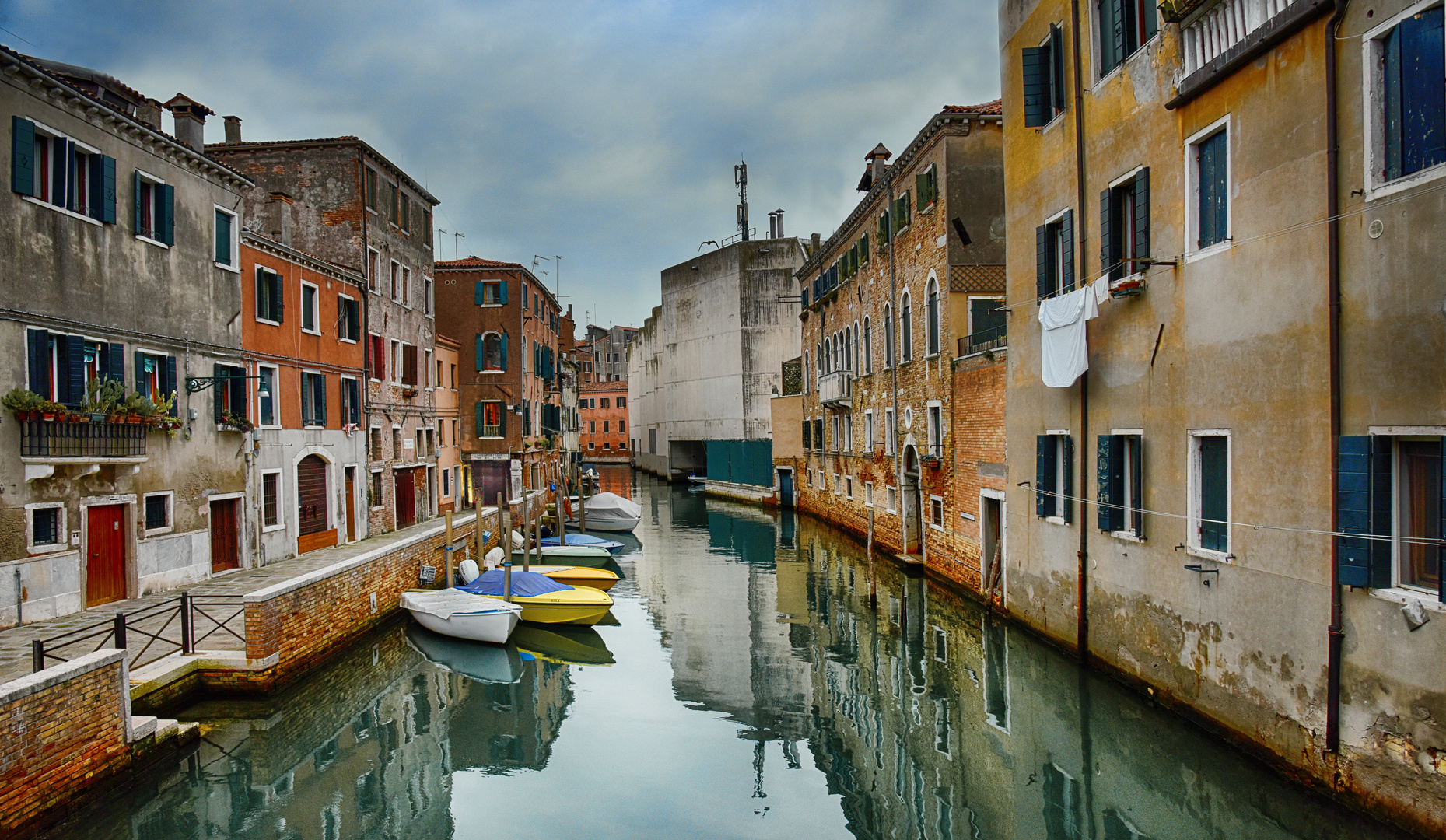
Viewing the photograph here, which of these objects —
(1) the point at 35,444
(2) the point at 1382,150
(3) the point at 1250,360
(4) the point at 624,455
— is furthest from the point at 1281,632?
(4) the point at 624,455

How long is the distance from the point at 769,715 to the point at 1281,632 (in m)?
5.55

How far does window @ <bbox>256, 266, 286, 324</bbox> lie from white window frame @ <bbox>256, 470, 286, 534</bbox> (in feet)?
9.43

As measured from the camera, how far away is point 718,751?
9086 mm

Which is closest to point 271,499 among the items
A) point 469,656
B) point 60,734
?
point 469,656

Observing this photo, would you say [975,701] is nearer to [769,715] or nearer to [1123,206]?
[769,715]

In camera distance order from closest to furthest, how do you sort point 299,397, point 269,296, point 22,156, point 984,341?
1. point 22,156
2. point 984,341
3. point 269,296
4. point 299,397

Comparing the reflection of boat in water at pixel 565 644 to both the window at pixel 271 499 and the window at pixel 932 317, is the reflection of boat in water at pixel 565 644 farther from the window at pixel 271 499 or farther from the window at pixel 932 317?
the window at pixel 932 317

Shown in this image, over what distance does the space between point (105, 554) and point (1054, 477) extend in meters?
13.1

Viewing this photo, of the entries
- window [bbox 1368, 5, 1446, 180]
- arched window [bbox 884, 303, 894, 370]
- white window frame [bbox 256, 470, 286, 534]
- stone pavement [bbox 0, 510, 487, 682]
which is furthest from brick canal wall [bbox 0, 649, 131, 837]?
arched window [bbox 884, 303, 894, 370]

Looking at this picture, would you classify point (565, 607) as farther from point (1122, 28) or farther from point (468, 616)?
point (1122, 28)

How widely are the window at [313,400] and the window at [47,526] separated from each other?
6.33 meters

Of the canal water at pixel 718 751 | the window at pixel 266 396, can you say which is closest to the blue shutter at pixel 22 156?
the window at pixel 266 396

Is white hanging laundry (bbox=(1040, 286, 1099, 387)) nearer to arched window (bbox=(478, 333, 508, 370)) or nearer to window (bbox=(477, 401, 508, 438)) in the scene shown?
window (bbox=(477, 401, 508, 438))

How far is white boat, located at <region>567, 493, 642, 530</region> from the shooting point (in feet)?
93.8
